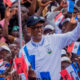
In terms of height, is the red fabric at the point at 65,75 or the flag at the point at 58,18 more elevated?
the flag at the point at 58,18

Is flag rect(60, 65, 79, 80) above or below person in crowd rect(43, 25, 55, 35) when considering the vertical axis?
below

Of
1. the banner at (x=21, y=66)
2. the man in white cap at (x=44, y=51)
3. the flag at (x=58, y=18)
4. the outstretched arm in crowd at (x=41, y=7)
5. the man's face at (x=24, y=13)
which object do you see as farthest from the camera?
the outstretched arm in crowd at (x=41, y=7)

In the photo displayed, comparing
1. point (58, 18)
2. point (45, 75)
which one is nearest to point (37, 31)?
point (45, 75)

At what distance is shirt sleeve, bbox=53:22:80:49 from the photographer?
16.6ft

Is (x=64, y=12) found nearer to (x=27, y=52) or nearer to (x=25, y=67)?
(x=27, y=52)

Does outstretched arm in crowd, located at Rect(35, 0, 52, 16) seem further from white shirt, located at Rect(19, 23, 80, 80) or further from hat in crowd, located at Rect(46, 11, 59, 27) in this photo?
white shirt, located at Rect(19, 23, 80, 80)

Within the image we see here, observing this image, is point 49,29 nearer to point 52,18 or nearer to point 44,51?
point 52,18

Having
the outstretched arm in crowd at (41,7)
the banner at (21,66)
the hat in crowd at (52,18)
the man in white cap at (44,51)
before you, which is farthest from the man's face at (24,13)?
the banner at (21,66)

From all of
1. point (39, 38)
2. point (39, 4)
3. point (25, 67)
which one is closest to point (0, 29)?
point (39, 4)

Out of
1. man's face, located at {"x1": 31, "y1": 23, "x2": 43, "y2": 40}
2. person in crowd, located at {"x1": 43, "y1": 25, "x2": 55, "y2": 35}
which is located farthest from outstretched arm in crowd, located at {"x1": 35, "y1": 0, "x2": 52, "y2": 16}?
man's face, located at {"x1": 31, "y1": 23, "x2": 43, "y2": 40}

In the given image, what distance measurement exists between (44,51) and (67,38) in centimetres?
36

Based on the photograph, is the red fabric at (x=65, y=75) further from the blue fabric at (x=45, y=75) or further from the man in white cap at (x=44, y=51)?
the blue fabric at (x=45, y=75)

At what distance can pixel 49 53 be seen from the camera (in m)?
5.18

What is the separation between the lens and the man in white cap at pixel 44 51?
16.9ft
